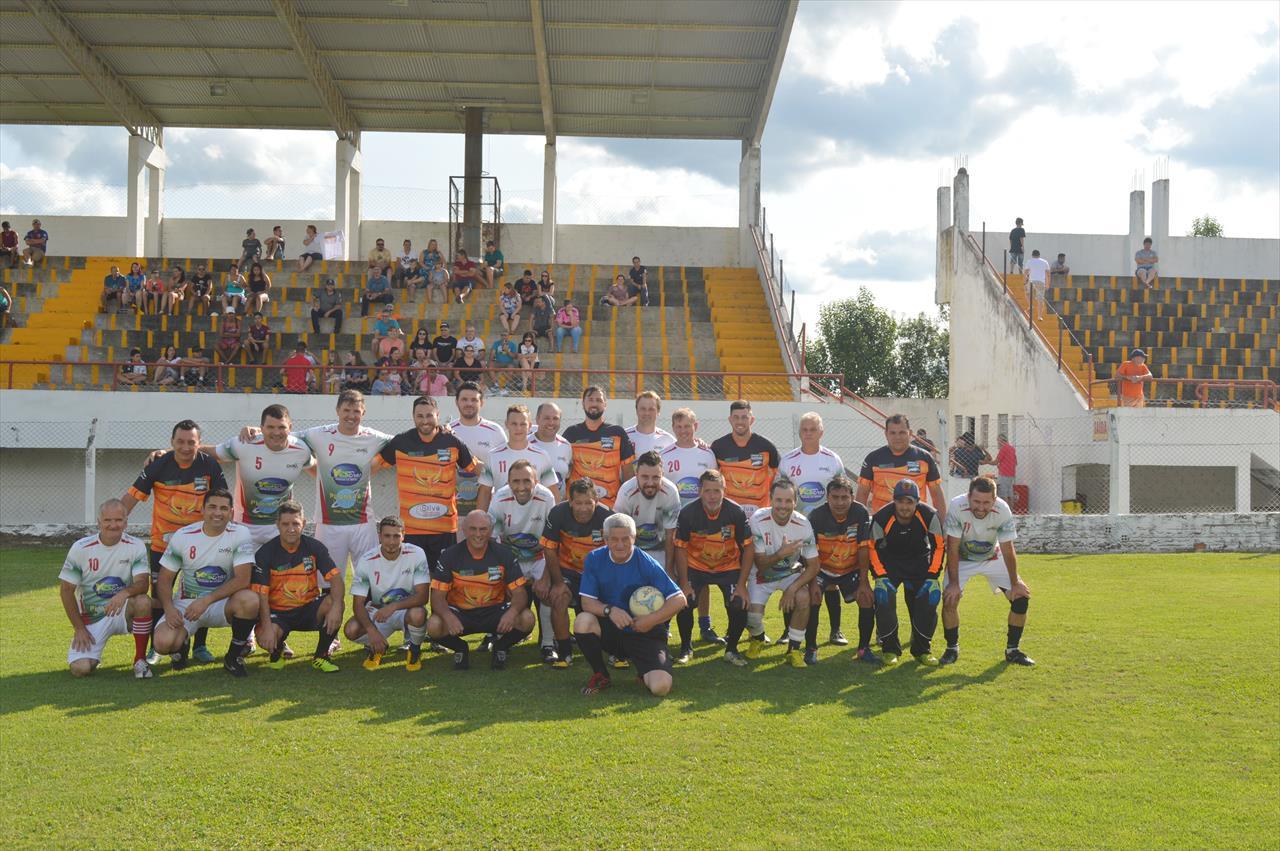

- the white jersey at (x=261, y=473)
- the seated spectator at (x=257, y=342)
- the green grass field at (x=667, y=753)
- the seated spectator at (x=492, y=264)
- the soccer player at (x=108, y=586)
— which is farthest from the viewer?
the seated spectator at (x=492, y=264)

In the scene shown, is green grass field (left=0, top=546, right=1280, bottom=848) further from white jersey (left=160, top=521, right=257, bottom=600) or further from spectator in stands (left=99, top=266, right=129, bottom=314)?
spectator in stands (left=99, top=266, right=129, bottom=314)

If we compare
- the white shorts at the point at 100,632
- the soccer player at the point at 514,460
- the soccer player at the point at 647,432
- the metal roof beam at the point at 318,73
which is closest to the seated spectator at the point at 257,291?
the metal roof beam at the point at 318,73

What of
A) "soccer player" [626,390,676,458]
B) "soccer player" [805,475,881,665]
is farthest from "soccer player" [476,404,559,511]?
"soccer player" [805,475,881,665]

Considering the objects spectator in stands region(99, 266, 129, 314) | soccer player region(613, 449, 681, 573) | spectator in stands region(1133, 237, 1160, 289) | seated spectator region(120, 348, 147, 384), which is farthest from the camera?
spectator in stands region(1133, 237, 1160, 289)

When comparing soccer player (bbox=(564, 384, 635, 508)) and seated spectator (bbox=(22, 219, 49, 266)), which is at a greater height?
seated spectator (bbox=(22, 219, 49, 266))

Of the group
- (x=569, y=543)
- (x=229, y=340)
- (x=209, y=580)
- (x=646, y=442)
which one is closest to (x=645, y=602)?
(x=569, y=543)

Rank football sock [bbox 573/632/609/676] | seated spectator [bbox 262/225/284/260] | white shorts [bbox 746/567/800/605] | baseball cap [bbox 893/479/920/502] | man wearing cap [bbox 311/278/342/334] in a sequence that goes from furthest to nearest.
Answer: seated spectator [bbox 262/225/284/260] → man wearing cap [bbox 311/278/342/334] → white shorts [bbox 746/567/800/605] → baseball cap [bbox 893/479/920/502] → football sock [bbox 573/632/609/676]

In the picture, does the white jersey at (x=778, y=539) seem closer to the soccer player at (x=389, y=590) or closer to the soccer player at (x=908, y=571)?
the soccer player at (x=908, y=571)

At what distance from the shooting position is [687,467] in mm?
8258

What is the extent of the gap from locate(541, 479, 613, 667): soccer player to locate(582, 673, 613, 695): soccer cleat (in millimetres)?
624

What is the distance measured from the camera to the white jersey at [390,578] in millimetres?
7230

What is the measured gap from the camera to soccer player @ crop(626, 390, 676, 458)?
837cm

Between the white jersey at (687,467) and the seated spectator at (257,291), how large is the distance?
1431 cm

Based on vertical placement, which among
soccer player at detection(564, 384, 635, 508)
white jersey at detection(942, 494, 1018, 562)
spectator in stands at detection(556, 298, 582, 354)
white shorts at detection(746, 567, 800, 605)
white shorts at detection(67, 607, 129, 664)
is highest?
spectator in stands at detection(556, 298, 582, 354)
